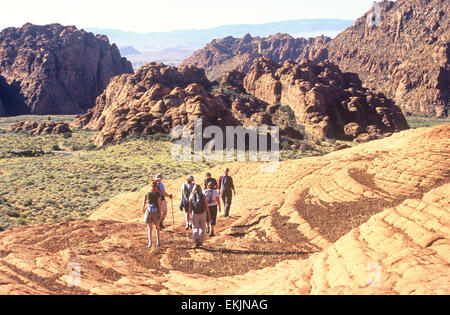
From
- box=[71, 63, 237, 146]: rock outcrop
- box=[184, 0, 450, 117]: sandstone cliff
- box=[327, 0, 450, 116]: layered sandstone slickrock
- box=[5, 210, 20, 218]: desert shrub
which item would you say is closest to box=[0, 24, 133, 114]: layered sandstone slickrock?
box=[71, 63, 237, 146]: rock outcrop

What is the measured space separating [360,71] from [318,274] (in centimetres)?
15781

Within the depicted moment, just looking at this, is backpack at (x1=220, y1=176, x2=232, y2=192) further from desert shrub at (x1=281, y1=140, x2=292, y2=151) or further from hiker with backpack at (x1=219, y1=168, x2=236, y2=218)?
desert shrub at (x1=281, y1=140, x2=292, y2=151)

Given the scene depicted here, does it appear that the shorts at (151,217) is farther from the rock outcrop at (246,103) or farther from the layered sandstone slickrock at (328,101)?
the layered sandstone slickrock at (328,101)

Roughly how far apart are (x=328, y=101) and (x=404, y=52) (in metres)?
91.3

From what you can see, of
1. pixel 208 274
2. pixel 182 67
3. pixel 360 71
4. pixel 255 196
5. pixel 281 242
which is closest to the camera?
pixel 208 274

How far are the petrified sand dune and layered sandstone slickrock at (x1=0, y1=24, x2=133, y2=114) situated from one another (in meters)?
122

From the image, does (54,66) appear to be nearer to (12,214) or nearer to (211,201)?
(12,214)

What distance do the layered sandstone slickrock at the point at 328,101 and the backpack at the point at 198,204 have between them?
2091 inches

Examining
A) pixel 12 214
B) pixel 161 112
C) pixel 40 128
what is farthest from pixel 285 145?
pixel 40 128

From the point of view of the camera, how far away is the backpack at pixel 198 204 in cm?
957

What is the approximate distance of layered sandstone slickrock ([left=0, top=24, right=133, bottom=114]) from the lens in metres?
120

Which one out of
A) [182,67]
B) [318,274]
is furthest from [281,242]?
[182,67]
